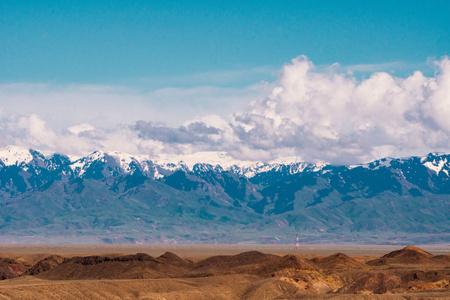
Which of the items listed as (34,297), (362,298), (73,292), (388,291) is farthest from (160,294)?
(388,291)

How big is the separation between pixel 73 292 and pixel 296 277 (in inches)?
2482

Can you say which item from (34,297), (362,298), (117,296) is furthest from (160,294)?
(362,298)

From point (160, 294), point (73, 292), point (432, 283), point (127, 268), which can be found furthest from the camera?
point (127, 268)

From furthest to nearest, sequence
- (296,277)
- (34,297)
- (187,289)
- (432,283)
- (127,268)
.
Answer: (127,268), (296,277), (432,283), (187,289), (34,297)

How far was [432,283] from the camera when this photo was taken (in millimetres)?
168375

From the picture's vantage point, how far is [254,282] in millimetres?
171000

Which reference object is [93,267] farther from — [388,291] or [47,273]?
[388,291]

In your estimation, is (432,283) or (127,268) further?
(127,268)

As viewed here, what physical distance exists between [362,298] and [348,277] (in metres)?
60.5

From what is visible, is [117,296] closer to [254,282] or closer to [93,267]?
[254,282]

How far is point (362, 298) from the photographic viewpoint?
437ft

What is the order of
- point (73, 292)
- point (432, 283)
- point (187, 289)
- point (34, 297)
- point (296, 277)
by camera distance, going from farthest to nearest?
1. point (296, 277)
2. point (432, 283)
3. point (187, 289)
4. point (73, 292)
5. point (34, 297)

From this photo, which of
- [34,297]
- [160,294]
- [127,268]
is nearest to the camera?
[34,297]

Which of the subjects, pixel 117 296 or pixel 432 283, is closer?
pixel 117 296
